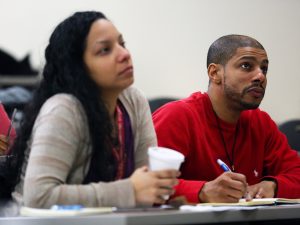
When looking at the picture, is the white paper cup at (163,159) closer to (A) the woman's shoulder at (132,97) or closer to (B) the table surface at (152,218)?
(B) the table surface at (152,218)

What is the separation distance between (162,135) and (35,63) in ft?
5.69

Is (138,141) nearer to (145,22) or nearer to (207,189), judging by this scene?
(207,189)

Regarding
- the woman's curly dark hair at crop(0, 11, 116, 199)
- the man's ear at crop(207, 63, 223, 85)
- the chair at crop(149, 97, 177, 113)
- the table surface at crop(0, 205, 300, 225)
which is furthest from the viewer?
the chair at crop(149, 97, 177, 113)

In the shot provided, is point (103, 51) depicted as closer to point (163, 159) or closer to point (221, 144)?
point (163, 159)

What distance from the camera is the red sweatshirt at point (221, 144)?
2.09m

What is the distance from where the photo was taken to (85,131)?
1488 mm

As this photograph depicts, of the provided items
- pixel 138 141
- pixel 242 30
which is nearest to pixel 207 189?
pixel 138 141

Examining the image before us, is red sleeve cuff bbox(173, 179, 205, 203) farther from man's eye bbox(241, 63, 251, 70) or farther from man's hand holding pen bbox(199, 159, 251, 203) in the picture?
man's eye bbox(241, 63, 251, 70)

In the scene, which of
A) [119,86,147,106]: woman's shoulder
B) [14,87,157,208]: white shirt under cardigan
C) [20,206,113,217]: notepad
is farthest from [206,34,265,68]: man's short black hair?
[20,206,113,217]: notepad

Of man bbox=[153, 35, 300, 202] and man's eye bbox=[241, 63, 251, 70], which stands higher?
man's eye bbox=[241, 63, 251, 70]

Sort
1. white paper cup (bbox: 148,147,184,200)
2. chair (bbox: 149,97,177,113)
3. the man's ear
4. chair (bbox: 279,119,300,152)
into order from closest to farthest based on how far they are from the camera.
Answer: white paper cup (bbox: 148,147,184,200) < the man's ear < chair (bbox: 149,97,177,113) < chair (bbox: 279,119,300,152)

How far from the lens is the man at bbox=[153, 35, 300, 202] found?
2098mm

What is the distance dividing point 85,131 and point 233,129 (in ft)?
2.90

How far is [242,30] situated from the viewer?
4098 millimetres
